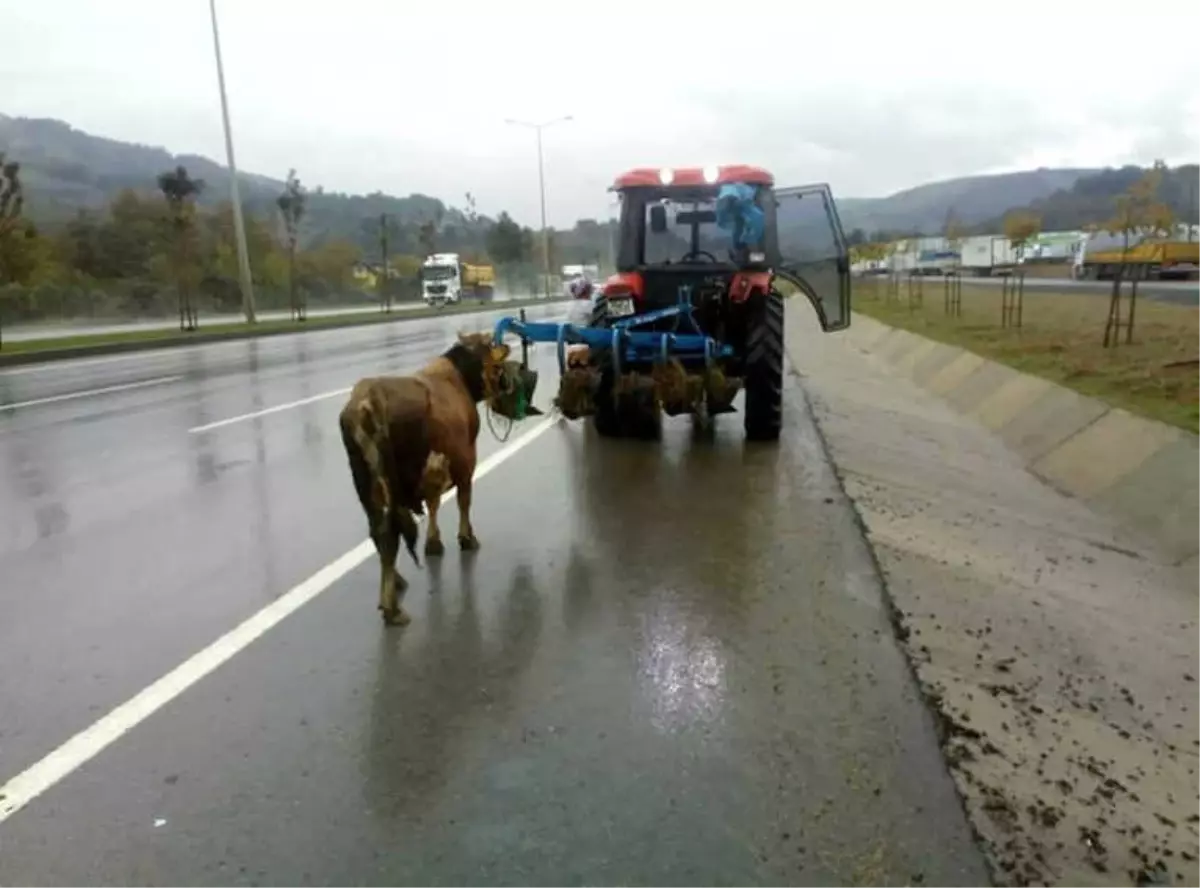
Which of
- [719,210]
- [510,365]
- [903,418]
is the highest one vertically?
[719,210]

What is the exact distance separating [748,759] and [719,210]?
24.1 ft

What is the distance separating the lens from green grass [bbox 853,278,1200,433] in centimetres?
1030

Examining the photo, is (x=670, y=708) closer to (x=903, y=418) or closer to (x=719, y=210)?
(x=719, y=210)

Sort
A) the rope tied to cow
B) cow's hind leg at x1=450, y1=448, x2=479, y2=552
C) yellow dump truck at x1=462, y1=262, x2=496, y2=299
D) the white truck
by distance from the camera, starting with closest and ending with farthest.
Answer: cow's hind leg at x1=450, y1=448, x2=479, y2=552, the rope tied to cow, the white truck, yellow dump truck at x1=462, y1=262, x2=496, y2=299

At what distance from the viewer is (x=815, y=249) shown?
11.0 m

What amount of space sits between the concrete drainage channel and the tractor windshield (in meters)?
2.24

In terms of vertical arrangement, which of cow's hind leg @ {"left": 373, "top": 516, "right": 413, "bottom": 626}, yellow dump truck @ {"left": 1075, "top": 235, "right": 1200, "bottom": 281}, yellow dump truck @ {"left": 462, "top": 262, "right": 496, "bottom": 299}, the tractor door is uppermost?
the tractor door

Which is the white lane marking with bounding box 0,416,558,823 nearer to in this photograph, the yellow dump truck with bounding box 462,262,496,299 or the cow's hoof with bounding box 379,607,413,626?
the cow's hoof with bounding box 379,607,413,626

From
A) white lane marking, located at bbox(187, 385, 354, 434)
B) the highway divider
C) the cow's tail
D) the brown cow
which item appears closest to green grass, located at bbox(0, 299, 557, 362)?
the highway divider

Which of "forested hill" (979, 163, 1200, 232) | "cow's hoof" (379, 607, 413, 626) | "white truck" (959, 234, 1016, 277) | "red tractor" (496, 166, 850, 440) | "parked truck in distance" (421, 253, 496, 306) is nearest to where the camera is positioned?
"cow's hoof" (379, 607, 413, 626)

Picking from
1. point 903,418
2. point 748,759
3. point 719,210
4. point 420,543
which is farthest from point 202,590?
point 903,418

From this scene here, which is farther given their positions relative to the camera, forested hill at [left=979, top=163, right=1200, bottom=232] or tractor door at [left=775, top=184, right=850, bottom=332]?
forested hill at [left=979, top=163, right=1200, bottom=232]

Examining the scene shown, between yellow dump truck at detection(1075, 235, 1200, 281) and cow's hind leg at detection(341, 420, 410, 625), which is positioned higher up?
cow's hind leg at detection(341, 420, 410, 625)

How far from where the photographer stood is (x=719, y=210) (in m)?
10.2
